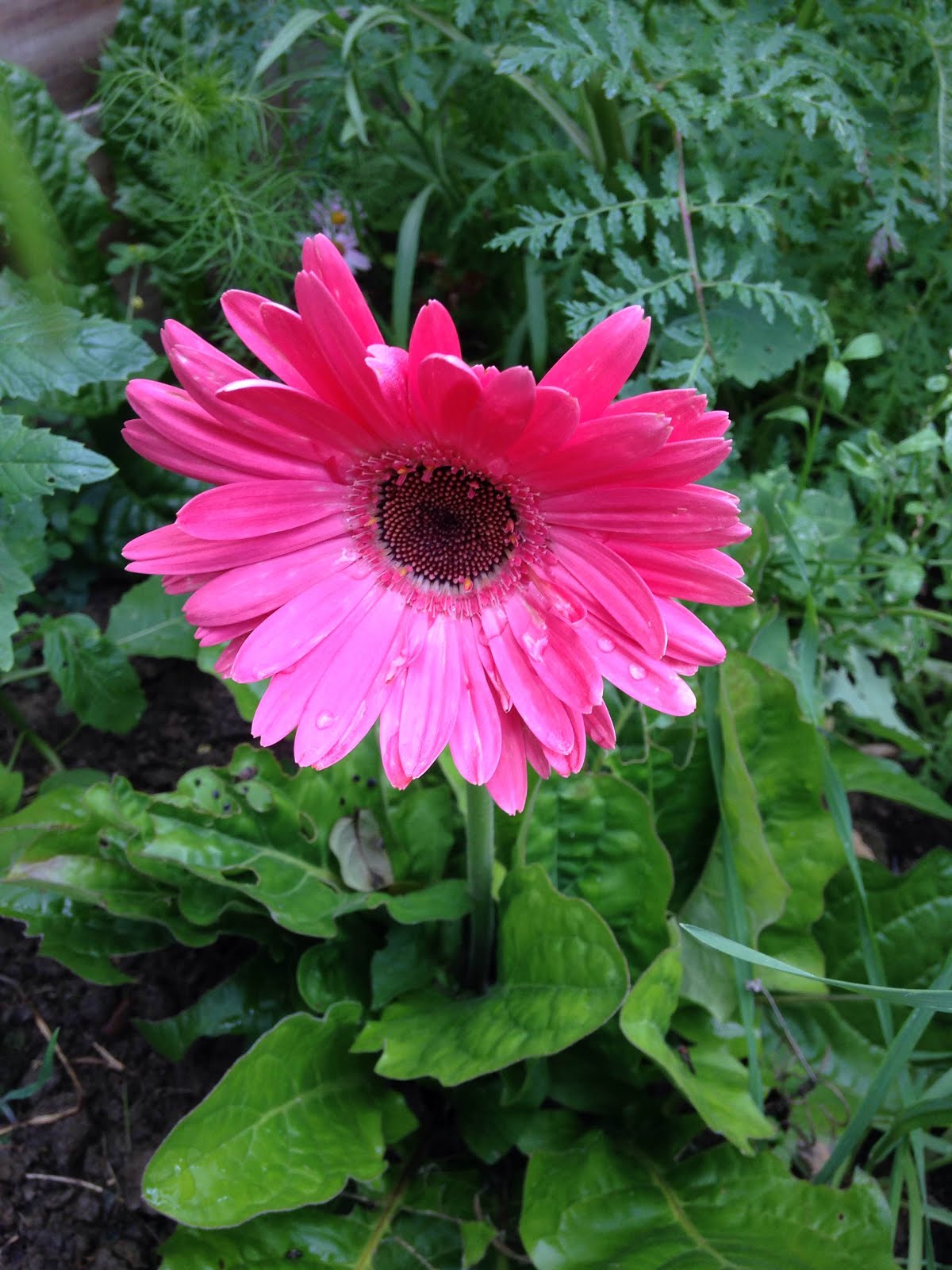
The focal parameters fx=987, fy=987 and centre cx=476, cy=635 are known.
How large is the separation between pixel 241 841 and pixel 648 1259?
0.73m

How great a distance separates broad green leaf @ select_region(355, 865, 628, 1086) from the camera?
3.73ft

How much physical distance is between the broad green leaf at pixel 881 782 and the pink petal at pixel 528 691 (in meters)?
0.78

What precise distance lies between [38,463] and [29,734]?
2.40ft

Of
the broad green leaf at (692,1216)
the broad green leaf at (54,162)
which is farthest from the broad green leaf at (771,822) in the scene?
the broad green leaf at (54,162)

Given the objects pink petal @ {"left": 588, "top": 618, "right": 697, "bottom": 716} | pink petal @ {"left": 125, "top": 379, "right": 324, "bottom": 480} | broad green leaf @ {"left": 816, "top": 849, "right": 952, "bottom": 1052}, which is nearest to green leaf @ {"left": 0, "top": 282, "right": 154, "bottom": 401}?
pink petal @ {"left": 125, "top": 379, "right": 324, "bottom": 480}

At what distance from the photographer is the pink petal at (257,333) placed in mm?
855

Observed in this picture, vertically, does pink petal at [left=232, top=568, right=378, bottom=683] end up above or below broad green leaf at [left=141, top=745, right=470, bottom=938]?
above

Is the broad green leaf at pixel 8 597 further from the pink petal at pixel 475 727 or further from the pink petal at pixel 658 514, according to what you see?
the pink petal at pixel 658 514

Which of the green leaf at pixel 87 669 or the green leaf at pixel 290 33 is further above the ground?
the green leaf at pixel 290 33

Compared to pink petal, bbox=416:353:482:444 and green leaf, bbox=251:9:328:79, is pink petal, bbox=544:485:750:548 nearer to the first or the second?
pink petal, bbox=416:353:482:444

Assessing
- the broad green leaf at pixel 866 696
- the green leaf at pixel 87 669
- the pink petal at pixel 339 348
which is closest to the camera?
the pink petal at pixel 339 348

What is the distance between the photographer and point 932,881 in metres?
1.46

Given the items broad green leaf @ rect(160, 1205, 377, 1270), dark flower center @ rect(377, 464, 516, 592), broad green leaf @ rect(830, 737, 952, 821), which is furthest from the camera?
broad green leaf @ rect(830, 737, 952, 821)

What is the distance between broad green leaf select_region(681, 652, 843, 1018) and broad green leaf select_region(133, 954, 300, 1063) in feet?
2.01
